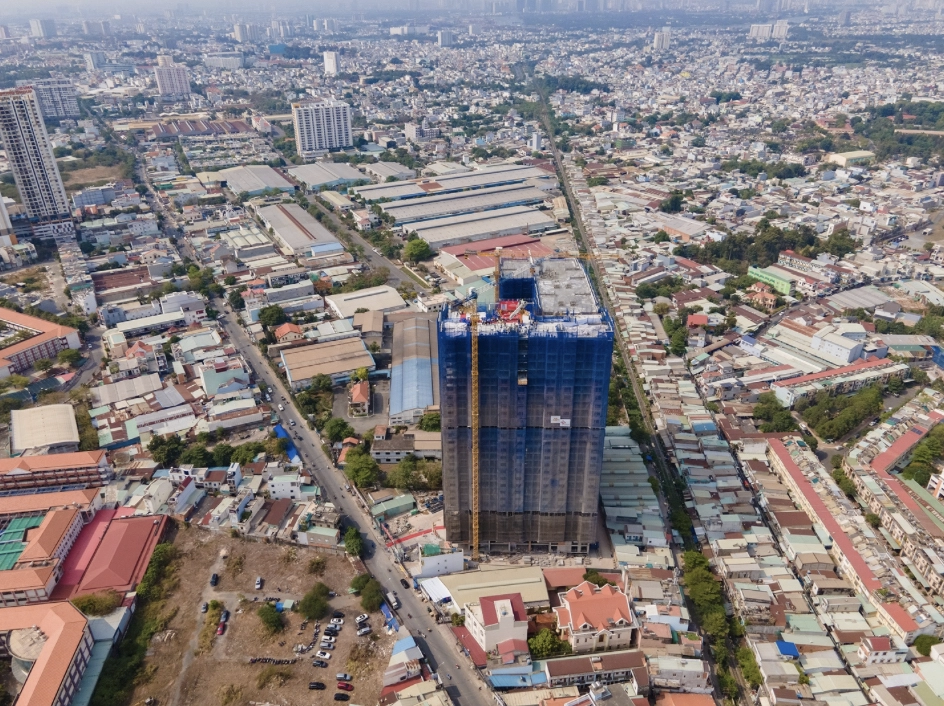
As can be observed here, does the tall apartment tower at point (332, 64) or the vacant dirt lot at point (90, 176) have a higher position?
the tall apartment tower at point (332, 64)

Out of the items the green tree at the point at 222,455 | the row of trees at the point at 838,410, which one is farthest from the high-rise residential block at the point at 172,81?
the row of trees at the point at 838,410

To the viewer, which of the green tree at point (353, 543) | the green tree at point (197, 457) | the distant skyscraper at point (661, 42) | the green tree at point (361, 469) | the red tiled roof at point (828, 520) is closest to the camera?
the red tiled roof at point (828, 520)

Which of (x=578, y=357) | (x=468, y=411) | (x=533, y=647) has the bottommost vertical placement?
(x=533, y=647)

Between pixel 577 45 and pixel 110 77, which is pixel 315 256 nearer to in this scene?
pixel 110 77

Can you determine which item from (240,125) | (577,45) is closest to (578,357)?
(240,125)

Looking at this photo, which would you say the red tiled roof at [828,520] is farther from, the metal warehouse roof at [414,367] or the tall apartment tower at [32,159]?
the tall apartment tower at [32,159]

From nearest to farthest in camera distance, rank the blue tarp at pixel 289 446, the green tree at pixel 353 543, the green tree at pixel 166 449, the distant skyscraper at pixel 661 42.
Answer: the green tree at pixel 353 543 → the green tree at pixel 166 449 → the blue tarp at pixel 289 446 → the distant skyscraper at pixel 661 42
